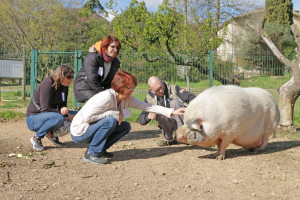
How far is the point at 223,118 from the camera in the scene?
4664 millimetres

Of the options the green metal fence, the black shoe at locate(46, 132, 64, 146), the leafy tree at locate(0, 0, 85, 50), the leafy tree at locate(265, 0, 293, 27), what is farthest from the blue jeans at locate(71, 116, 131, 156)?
the leafy tree at locate(265, 0, 293, 27)

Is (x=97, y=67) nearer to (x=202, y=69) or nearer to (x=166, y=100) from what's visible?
(x=166, y=100)

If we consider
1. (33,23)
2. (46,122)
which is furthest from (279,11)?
(46,122)

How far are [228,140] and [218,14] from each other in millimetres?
14728

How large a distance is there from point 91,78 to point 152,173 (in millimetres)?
1857

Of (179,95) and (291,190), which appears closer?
(291,190)

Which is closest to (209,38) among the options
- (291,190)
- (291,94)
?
(291,94)

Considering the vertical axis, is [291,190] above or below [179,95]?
below

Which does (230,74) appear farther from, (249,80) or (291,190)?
(291,190)

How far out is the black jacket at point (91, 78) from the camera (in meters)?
5.35

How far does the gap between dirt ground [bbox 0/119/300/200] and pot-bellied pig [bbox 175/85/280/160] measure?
35 cm

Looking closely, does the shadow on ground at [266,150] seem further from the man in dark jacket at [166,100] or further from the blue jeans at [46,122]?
the blue jeans at [46,122]

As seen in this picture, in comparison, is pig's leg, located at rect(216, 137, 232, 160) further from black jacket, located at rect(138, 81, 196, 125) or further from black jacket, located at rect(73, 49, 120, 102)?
black jacket, located at rect(73, 49, 120, 102)

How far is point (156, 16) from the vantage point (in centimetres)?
1307
